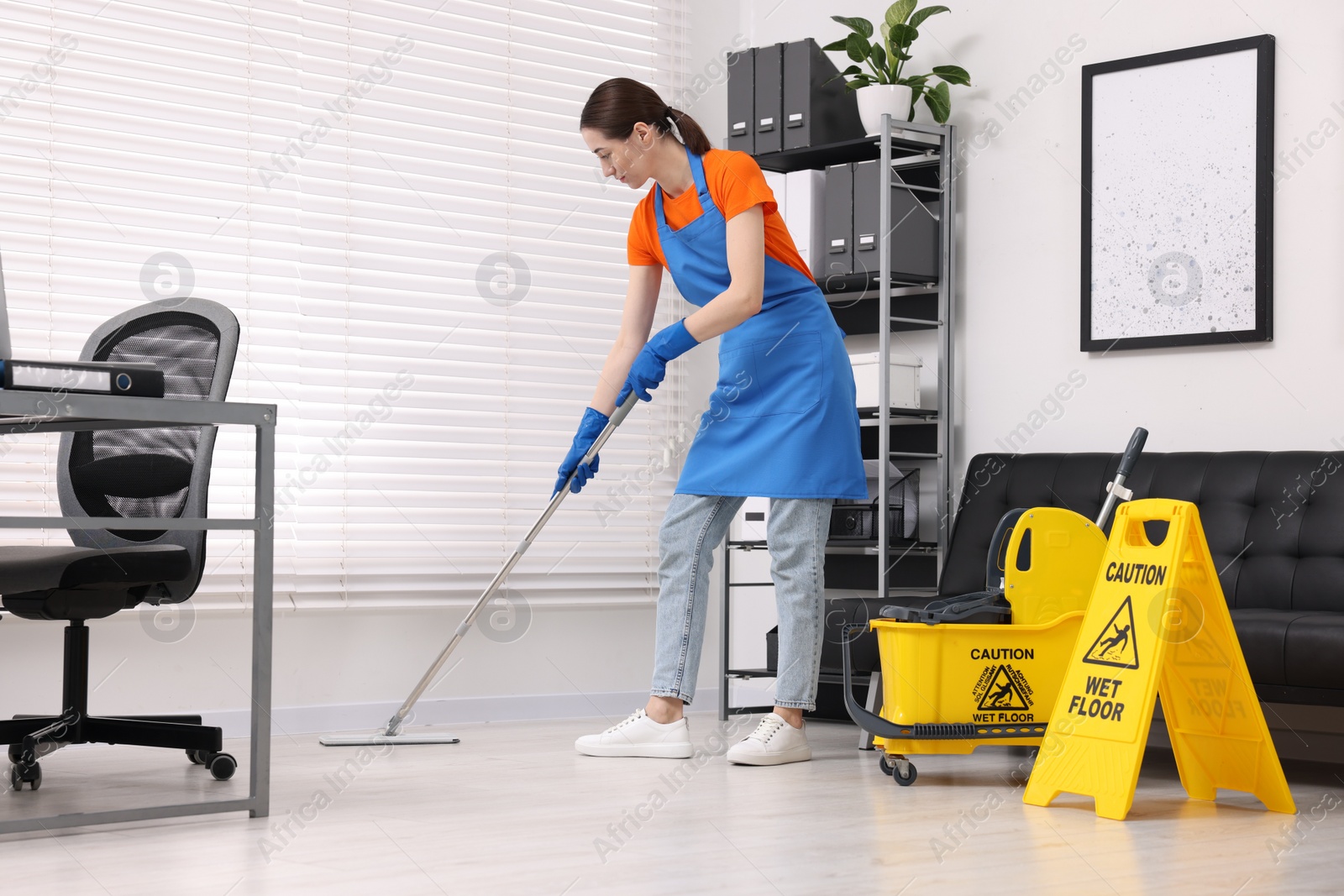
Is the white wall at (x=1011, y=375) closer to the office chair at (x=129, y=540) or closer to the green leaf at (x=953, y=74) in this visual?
the green leaf at (x=953, y=74)

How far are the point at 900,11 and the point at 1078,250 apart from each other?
32.5 inches

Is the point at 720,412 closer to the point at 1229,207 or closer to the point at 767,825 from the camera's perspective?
the point at 767,825

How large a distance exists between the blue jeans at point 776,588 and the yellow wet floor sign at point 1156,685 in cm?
63

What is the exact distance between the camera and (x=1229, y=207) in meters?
3.51

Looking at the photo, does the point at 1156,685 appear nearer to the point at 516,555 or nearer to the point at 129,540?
the point at 516,555

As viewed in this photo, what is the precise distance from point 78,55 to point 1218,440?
116 inches

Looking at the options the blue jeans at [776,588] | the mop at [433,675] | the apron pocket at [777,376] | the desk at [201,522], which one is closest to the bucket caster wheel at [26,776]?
the desk at [201,522]

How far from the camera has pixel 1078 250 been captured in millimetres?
3846

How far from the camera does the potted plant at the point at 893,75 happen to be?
12.9 ft

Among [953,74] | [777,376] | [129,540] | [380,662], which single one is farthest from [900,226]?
[129,540]

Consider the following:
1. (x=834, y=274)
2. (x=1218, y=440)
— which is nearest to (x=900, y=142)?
(x=834, y=274)

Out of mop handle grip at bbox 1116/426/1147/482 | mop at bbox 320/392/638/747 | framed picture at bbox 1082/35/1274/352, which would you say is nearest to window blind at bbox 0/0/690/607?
mop at bbox 320/392/638/747

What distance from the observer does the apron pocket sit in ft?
9.84

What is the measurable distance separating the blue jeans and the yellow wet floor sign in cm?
63
